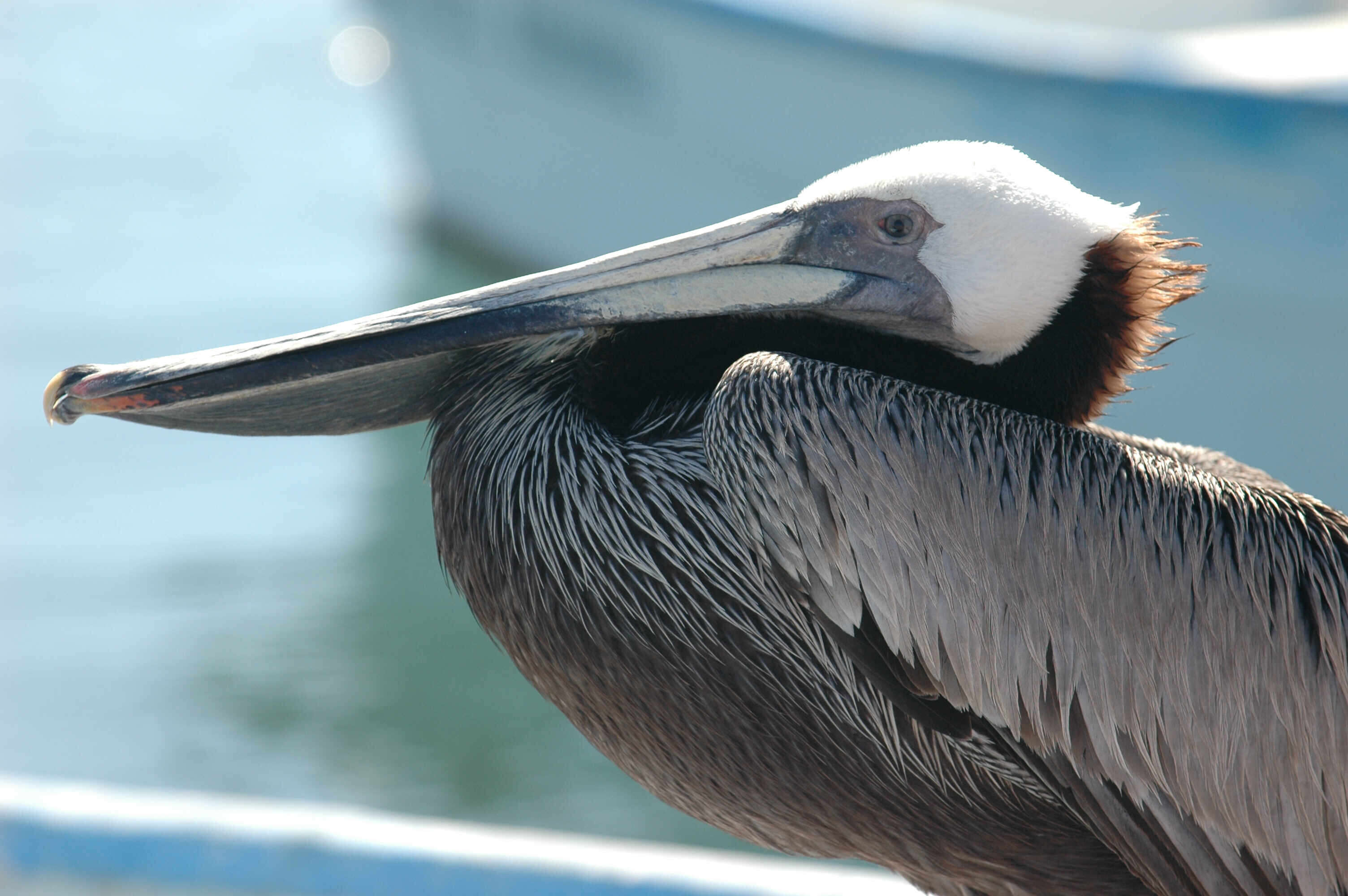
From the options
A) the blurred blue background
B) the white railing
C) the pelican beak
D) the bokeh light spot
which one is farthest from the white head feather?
the bokeh light spot

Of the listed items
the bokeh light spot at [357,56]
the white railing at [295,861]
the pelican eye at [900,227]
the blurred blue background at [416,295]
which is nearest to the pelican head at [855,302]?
the pelican eye at [900,227]

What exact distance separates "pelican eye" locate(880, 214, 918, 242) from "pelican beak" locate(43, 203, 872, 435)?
59 millimetres

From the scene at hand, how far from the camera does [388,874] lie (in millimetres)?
1871

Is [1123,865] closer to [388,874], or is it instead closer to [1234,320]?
[388,874]

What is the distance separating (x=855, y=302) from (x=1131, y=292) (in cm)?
30

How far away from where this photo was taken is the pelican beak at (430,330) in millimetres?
1516

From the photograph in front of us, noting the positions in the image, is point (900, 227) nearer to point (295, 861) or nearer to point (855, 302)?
point (855, 302)

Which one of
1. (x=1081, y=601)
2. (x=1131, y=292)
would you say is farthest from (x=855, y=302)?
(x=1081, y=601)

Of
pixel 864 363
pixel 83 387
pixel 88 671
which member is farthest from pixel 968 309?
pixel 88 671

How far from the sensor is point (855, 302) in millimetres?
1637

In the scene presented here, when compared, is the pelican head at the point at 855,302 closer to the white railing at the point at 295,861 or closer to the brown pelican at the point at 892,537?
the brown pelican at the point at 892,537

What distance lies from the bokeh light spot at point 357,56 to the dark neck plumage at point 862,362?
23.6 ft

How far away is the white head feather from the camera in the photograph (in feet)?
5.17

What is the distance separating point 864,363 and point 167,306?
5312 mm
